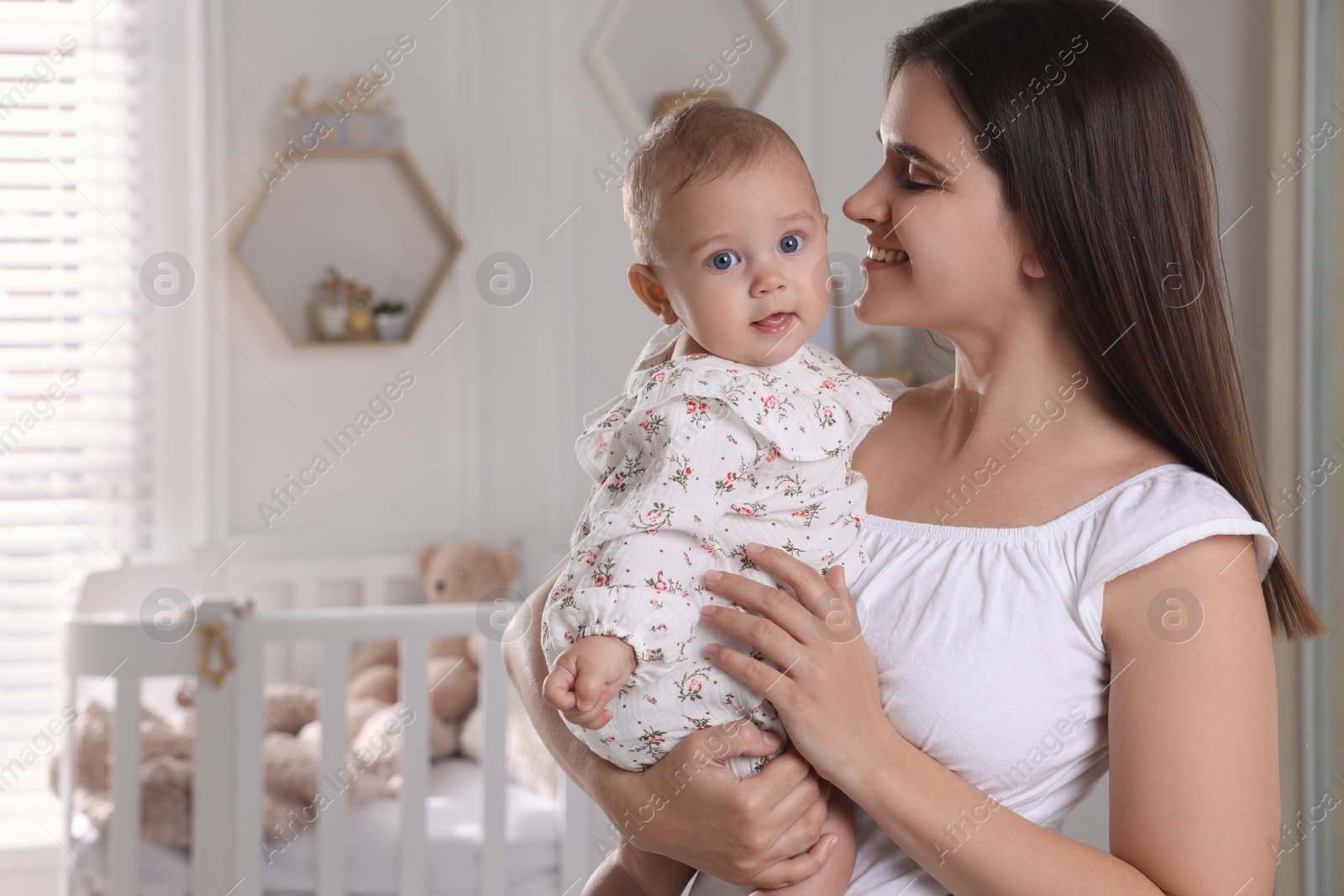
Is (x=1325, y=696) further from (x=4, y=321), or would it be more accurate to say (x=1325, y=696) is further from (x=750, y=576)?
(x=4, y=321)

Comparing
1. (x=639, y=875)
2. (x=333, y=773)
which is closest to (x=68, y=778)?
(x=333, y=773)

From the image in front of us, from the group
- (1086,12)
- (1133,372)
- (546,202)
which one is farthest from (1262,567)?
(546,202)

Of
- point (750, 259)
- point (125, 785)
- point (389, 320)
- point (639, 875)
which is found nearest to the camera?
point (750, 259)

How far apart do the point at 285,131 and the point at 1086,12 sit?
8.22 ft

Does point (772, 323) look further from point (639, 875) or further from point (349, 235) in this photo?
point (349, 235)

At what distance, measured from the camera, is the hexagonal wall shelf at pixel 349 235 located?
303 centimetres

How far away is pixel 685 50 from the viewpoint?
3.12 metres

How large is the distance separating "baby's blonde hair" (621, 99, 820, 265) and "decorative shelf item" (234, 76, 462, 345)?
216 centimetres

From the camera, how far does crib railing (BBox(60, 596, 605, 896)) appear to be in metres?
1.97

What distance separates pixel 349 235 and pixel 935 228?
2.40 metres

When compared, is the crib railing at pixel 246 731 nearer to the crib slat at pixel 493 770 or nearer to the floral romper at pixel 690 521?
the crib slat at pixel 493 770

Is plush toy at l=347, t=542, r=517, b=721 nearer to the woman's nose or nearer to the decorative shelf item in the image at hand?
the decorative shelf item

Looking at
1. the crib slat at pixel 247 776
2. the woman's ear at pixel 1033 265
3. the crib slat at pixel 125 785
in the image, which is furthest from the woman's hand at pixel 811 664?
the crib slat at pixel 125 785

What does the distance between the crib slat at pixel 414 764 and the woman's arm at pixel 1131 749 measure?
3.98ft
